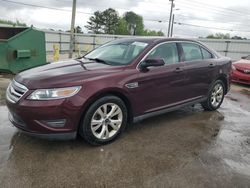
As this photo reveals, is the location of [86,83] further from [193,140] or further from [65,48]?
[65,48]

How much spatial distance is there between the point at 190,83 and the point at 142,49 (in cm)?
126

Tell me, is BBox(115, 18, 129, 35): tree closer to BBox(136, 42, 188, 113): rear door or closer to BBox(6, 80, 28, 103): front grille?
BBox(136, 42, 188, 113): rear door

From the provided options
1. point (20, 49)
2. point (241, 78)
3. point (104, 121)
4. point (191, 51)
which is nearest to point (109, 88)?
point (104, 121)

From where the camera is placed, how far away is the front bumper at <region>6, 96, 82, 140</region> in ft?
10.6

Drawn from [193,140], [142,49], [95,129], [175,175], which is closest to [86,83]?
[95,129]

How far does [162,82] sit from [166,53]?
1.95 ft

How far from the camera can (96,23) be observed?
7725 cm

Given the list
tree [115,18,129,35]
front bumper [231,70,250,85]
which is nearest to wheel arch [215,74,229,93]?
front bumper [231,70,250,85]

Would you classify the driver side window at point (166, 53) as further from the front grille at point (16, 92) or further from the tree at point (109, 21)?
the tree at point (109, 21)

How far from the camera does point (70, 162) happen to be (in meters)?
3.27

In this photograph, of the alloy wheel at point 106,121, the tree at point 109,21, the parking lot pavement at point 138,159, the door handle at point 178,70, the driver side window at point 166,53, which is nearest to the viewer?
the parking lot pavement at point 138,159

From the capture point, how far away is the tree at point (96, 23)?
3006 inches

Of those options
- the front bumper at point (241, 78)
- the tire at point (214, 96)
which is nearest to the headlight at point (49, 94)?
the tire at point (214, 96)

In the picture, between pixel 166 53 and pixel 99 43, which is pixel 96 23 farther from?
pixel 166 53
